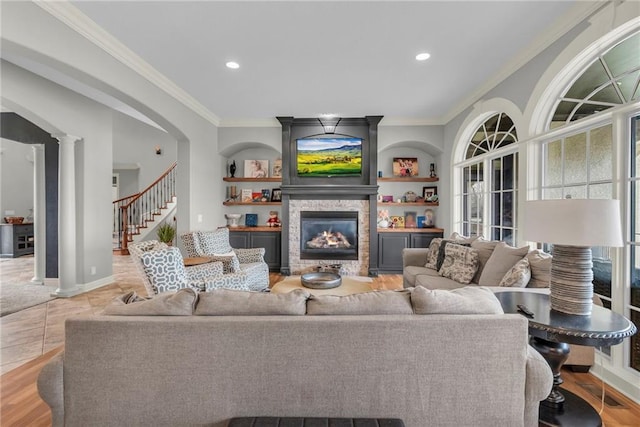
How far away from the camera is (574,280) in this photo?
1722 mm

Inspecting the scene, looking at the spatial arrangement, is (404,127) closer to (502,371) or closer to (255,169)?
(255,169)

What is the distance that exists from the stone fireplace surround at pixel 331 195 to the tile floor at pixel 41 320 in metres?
2.60

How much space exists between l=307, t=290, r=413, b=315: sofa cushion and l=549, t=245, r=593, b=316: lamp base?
1072 millimetres

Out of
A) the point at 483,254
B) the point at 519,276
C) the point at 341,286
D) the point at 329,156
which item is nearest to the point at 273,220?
the point at 329,156

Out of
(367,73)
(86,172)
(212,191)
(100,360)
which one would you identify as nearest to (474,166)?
(367,73)

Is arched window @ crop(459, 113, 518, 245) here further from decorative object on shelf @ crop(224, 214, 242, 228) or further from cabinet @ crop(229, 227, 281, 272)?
decorative object on shelf @ crop(224, 214, 242, 228)

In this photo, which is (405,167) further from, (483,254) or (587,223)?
(587,223)

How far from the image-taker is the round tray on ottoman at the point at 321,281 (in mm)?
4156

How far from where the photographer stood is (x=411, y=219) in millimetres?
5828

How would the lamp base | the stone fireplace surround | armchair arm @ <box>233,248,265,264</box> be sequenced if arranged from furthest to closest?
the stone fireplace surround → armchair arm @ <box>233,248,265,264</box> → the lamp base

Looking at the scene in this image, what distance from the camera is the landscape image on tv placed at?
547 centimetres

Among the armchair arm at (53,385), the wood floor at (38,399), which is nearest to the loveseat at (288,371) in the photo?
the armchair arm at (53,385)

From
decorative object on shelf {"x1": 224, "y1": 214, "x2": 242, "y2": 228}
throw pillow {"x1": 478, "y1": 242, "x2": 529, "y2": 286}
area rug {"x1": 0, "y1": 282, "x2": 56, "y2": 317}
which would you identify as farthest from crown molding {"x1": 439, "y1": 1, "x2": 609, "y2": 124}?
area rug {"x1": 0, "y1": 282, "x2": 56, "y2": 317}

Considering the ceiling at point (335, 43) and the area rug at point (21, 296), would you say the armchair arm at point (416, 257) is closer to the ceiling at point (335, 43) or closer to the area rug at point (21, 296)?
the ceiling at point (335, 43)
